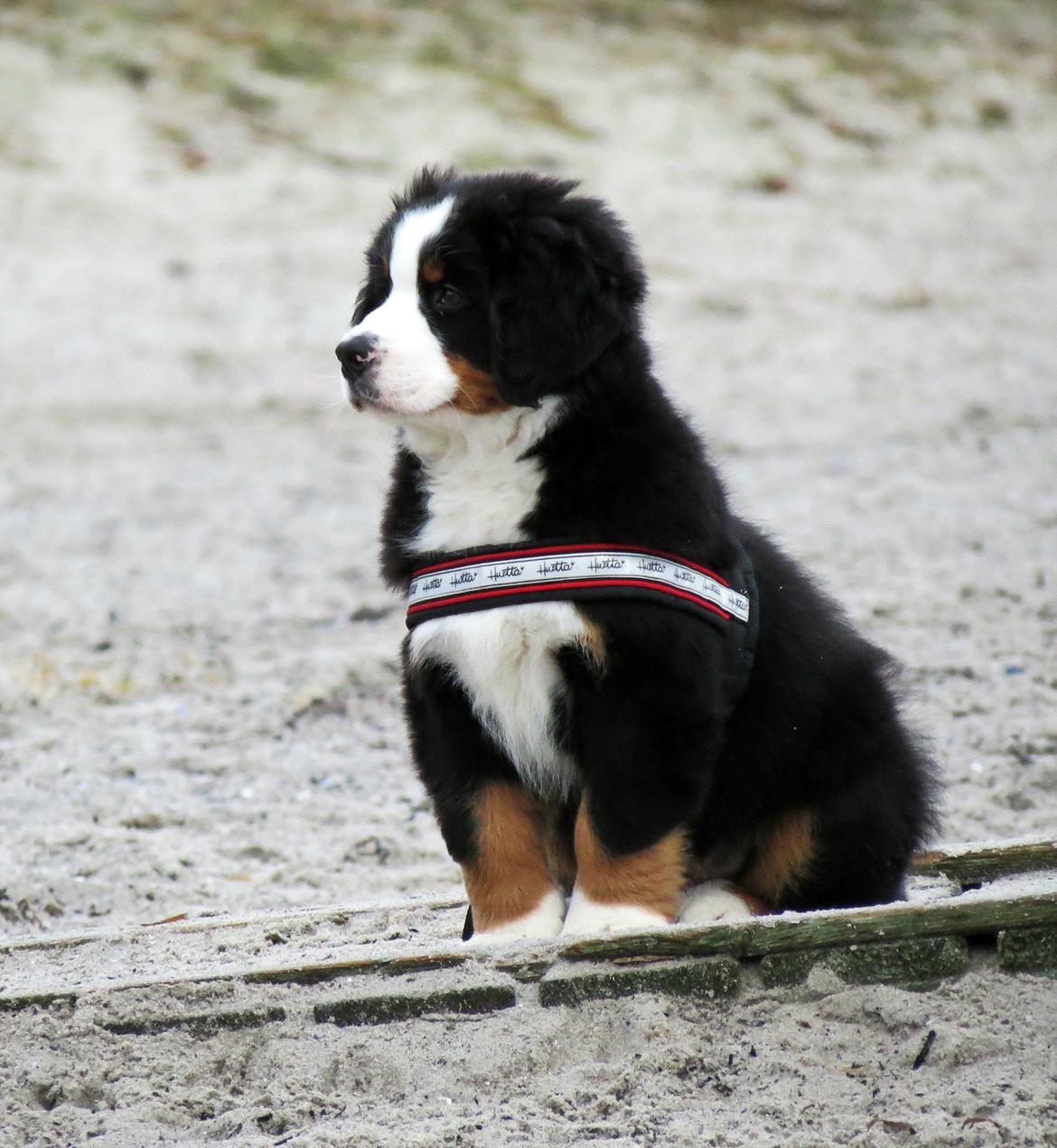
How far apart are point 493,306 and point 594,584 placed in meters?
0.63

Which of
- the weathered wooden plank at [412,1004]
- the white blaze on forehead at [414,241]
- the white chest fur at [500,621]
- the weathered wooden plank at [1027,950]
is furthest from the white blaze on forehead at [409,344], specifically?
the weathered wooden plank at [1027,950]

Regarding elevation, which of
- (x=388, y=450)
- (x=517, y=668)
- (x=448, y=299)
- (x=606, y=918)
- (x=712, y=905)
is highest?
(x=448, y=299)

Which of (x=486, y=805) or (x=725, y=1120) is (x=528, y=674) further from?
(x=725, y=1120)

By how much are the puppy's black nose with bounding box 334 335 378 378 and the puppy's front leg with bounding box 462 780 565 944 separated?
34.2 inches

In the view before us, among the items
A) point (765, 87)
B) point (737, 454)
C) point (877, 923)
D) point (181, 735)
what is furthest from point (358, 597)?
point (765, 87)

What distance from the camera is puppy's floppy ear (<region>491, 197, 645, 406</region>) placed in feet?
10.2

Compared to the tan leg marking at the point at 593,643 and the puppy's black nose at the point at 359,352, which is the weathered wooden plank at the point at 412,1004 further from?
the puppy's black nose at the point at 359,352

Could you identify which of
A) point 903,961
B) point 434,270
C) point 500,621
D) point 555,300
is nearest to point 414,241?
point 434,270

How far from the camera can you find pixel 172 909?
14.4ft

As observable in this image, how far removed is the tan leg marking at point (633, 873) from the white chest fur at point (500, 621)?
0.19 meters

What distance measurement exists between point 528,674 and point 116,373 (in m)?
8.51

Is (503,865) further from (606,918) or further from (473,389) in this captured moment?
(473,389)

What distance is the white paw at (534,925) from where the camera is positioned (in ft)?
10.1

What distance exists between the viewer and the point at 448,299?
3.23m
